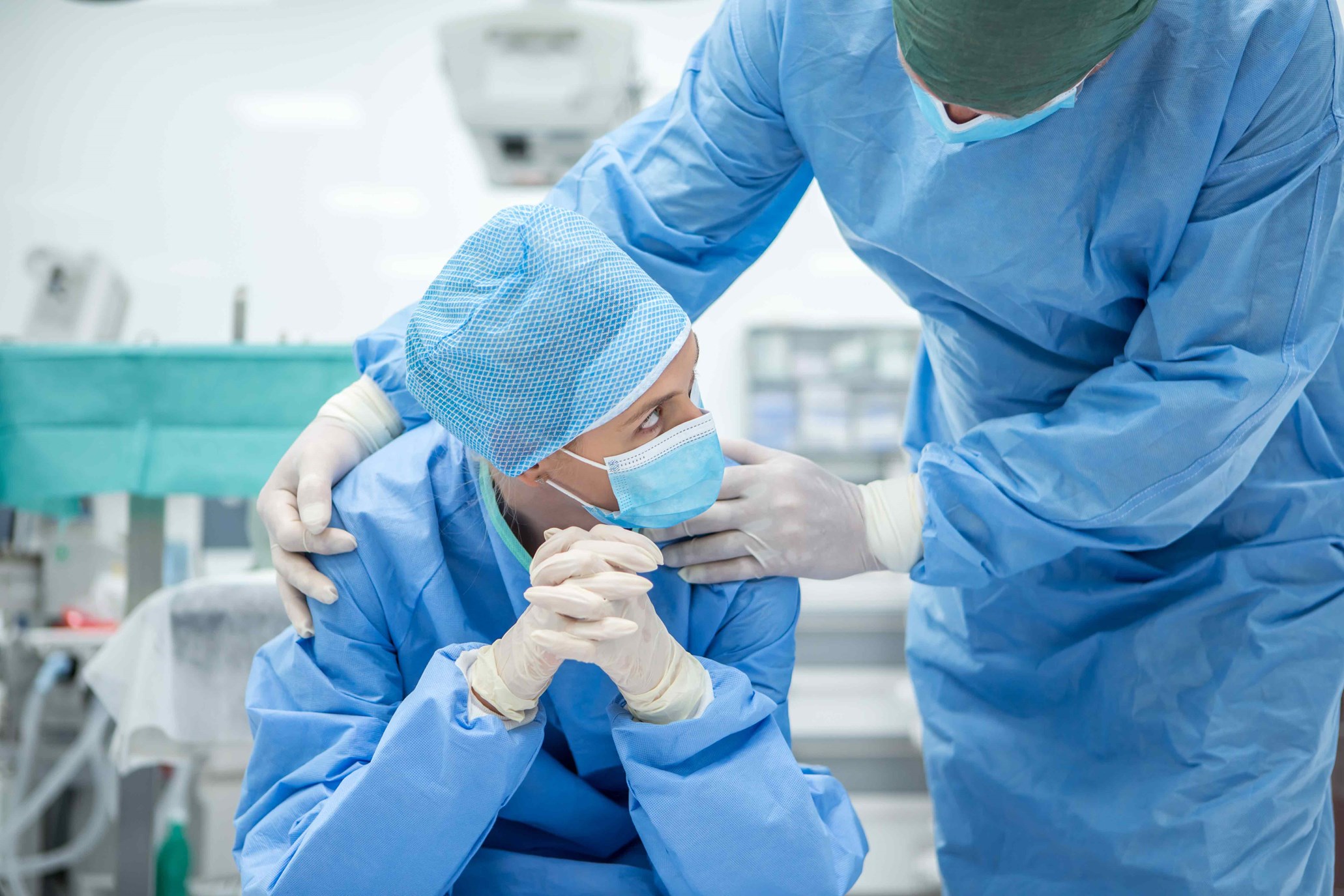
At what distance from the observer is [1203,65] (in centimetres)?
92

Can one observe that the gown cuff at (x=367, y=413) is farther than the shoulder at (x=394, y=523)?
Yes

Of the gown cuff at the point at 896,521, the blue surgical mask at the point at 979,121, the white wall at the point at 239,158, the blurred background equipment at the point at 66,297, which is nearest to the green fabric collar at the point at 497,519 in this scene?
the gown cuff at the point at 896,521

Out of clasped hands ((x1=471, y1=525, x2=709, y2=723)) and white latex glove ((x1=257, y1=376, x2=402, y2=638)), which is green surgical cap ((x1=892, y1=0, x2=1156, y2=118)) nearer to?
clasped hands ((x1=471, y1=525, x2=709, y2=723))

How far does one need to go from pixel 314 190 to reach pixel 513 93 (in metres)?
3.06

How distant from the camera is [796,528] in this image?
1.07 meters

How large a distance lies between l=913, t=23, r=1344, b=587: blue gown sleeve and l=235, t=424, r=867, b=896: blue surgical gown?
0.85 ft

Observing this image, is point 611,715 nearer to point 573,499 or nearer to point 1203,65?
point 573,499

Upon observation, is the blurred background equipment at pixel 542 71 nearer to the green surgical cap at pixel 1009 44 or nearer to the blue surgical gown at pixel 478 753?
the blue surgical gown at pixel 478 753

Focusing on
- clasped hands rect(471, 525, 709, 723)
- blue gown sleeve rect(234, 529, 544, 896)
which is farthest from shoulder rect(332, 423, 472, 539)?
clasped hands rect(471, 525, 709, 723)

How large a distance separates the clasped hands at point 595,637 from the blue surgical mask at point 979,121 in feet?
1.68

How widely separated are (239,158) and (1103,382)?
5.57 metres

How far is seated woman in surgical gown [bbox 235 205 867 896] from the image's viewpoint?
2.83 ft

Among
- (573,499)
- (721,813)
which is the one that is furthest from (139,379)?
(721,813)

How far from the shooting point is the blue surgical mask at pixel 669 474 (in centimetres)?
93
